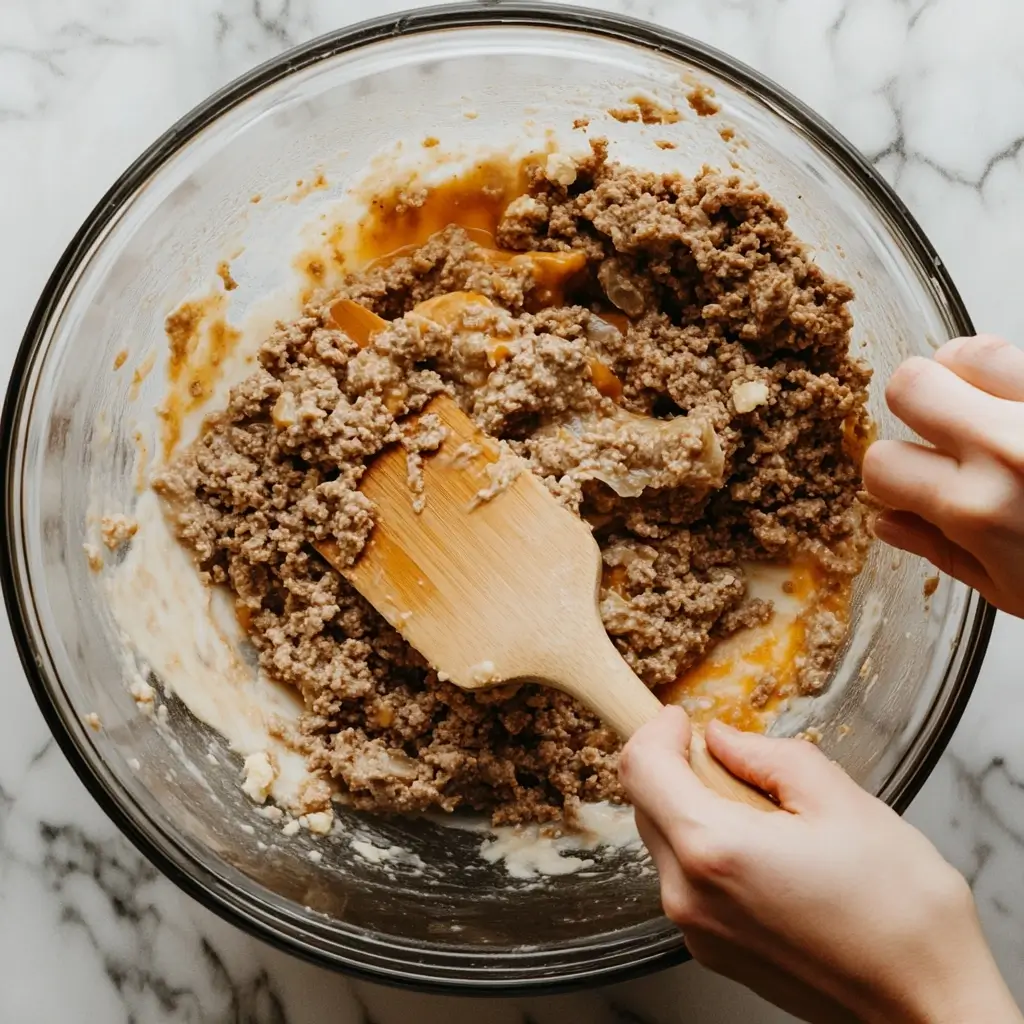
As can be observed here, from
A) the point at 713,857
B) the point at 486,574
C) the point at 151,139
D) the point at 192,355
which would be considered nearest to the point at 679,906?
the point at 713,857

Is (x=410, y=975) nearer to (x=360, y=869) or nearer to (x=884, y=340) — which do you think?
(x=360, y=869)

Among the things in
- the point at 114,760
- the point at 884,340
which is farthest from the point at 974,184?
the point at 114,760

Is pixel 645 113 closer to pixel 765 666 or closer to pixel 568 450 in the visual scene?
pixel 568 450

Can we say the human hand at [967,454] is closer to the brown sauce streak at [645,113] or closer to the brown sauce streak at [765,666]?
the brown sauce streak at [765,666]

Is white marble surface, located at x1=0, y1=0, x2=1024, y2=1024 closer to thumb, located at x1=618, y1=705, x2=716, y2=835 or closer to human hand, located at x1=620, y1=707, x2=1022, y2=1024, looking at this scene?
human hand, located at x1=620, y1=707, x2=1022, y2=1024

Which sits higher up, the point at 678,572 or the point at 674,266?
the point at 674,266

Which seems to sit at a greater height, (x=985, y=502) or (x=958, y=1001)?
(x=985, y=502)

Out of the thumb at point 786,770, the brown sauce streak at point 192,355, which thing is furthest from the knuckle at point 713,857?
the brown sauce streak at point 192,355
